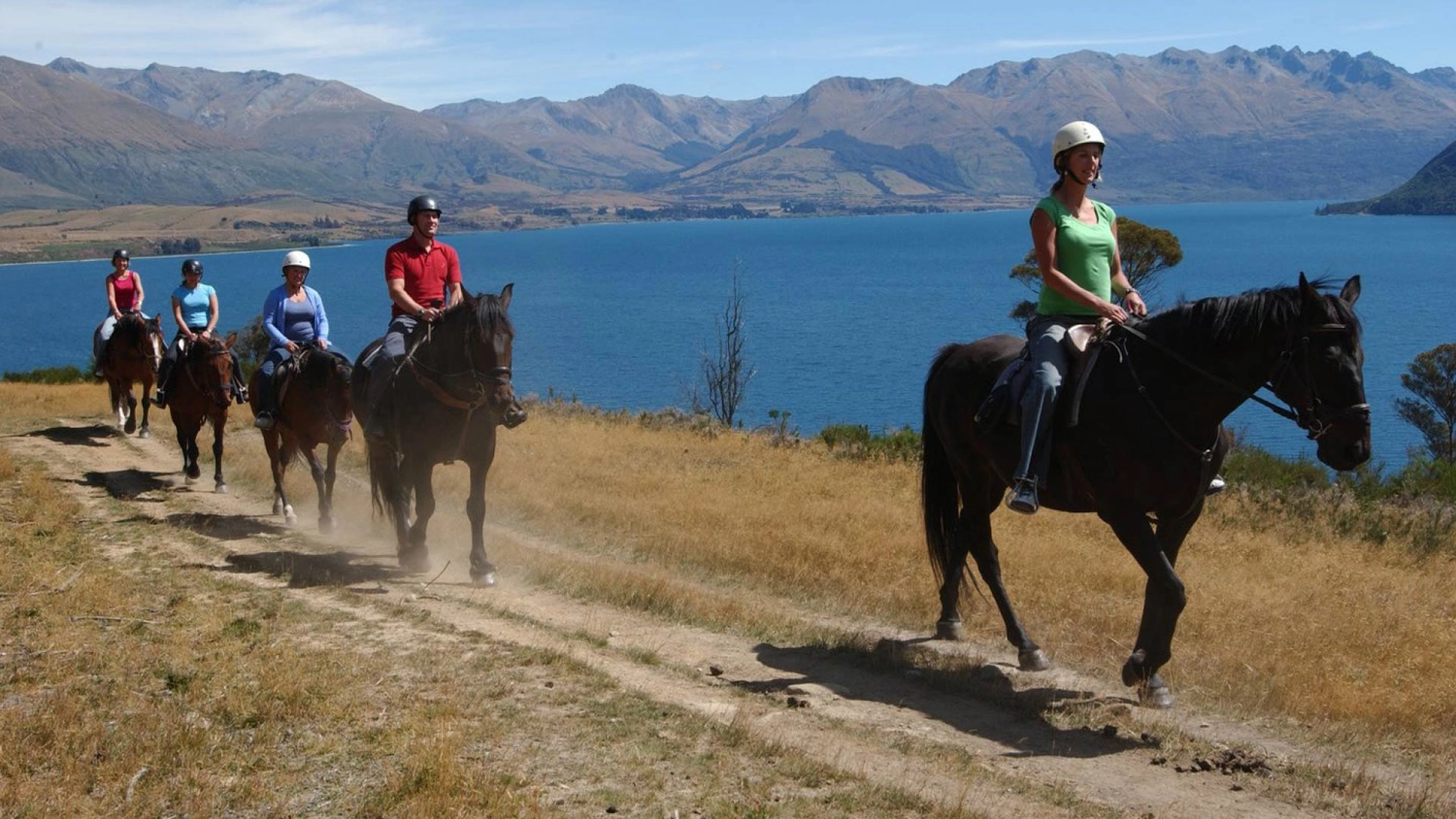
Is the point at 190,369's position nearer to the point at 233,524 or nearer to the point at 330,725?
the point at 233,524

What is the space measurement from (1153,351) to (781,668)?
11.7ft

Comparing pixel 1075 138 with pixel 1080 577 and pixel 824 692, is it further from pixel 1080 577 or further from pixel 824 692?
pixel 1080 577

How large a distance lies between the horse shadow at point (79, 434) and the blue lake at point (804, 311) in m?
8.06

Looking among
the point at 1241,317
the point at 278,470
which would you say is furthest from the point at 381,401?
the point at 1241,317

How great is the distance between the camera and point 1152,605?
26.2ft

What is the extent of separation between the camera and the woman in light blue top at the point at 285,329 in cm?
1450

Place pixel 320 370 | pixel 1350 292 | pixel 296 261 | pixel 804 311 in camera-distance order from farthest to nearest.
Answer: pixel 804 311
pixel 320 370
pixel 296 261
pixel 1350 292

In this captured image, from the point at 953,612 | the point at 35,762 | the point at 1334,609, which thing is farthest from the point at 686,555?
the point at 35,762

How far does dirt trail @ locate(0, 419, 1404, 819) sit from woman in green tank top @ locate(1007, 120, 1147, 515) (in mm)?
1574

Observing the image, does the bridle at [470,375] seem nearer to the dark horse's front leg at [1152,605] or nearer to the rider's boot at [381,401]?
the rider's boot at [381,401]

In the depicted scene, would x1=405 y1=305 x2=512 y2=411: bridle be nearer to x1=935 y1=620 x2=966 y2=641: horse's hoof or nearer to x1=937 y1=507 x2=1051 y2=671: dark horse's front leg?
x1=937 y1=507 x2=1051 y2=671: dark horse's front leg

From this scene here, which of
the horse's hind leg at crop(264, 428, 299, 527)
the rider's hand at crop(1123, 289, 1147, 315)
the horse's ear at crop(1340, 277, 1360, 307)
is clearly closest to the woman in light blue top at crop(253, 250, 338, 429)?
the horse's hind leg at crop(264, 428, 299, 527)

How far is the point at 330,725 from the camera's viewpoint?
6727 mm

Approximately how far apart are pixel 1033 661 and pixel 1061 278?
9.73ft
